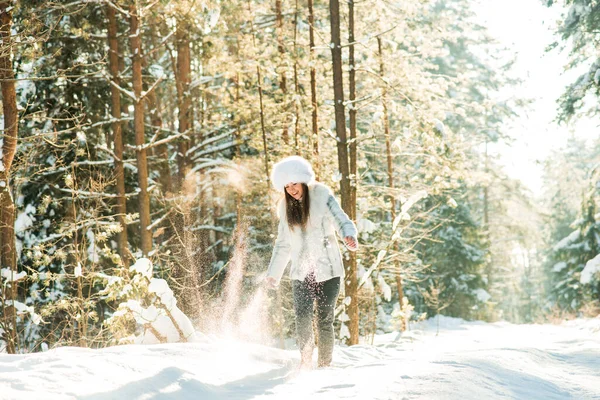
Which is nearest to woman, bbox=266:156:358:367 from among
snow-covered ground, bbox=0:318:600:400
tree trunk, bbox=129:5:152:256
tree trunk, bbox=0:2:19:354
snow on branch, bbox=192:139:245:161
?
snow-covered ground, bbox=0:318:600:400

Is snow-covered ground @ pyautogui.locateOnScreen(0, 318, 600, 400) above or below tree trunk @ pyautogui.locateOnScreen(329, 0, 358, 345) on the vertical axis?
below

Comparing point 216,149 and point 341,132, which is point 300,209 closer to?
point 341,132

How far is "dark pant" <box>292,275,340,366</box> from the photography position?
521 cm

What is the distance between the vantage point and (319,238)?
209 inches

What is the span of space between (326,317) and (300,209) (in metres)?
1.03

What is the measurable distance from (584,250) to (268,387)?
1093 inches

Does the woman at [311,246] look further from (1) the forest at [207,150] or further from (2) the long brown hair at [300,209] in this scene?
(1) the forest at [207,150]

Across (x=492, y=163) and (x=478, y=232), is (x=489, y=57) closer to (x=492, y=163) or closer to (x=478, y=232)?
(x=492, y=163)

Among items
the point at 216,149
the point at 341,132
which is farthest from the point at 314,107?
the point at 216,149

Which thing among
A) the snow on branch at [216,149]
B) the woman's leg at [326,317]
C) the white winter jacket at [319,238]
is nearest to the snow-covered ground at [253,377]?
the woman's leg at [326,317]

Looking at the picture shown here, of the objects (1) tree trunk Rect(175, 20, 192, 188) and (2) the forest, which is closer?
(2) the forest

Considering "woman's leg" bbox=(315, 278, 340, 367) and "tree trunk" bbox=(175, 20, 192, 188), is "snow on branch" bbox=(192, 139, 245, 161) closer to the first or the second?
"tree trunk" bbox=(175, 20, 192, 188)

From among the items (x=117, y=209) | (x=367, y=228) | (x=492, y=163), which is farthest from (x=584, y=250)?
(x=117, y=209)

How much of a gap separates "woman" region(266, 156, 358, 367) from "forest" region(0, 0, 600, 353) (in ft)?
6.07
